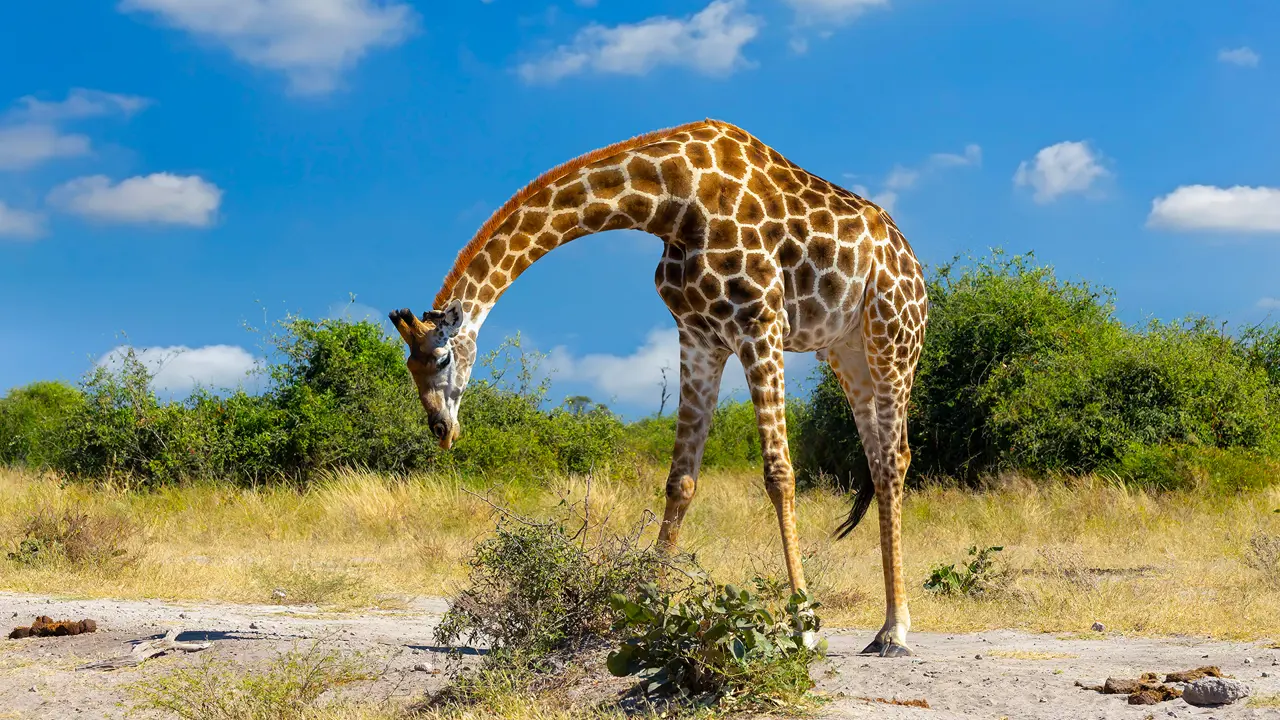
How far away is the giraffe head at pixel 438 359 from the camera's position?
20.0 feet

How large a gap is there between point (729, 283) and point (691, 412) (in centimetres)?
88

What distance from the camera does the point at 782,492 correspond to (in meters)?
6.32

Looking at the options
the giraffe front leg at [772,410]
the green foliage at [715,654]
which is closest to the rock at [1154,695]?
the green foliage at [715,654]

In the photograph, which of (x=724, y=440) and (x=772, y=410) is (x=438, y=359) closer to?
(x=772, y=410)

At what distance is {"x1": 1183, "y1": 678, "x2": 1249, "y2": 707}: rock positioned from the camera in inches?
209

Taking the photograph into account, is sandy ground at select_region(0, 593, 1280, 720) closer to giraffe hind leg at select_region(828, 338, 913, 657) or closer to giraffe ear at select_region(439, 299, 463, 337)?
giraffe hind leg at select_region(828, 338, 913, 657)

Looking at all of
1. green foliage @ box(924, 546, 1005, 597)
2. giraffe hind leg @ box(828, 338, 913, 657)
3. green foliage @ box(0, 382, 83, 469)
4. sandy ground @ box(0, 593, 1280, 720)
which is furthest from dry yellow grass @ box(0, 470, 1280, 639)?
green foliage @ box(0, 382, 83, 469)

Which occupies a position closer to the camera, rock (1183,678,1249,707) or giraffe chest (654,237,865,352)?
rock (1183,678,1249,707)

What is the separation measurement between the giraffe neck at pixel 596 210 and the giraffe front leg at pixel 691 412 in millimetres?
747

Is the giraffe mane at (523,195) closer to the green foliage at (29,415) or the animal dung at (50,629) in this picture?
the animal dung at (50,629)

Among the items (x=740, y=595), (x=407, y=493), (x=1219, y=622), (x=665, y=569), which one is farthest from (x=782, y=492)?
(x=407, y=493)

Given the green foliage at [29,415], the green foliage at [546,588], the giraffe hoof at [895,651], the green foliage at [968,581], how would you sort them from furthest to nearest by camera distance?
1. the green foliage at [29,415]
2. the green foliage at [968,581]
3. the giraffe hoof at [895,651]
4. the green foliage at [546,588]

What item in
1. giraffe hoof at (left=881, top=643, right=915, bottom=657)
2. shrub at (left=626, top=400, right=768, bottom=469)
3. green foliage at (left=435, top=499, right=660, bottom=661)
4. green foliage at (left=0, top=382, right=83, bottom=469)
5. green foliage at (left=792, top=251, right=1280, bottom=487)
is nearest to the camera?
green foliage at (left=435, top=499, right=660, bottom=661)

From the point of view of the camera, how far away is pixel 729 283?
650 centimetres
